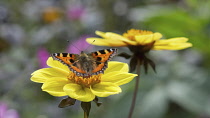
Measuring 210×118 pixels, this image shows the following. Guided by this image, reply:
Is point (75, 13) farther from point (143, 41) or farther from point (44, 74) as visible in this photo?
point (44, 74)

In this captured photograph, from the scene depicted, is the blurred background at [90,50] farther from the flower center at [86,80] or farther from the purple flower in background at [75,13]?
the flower center at [86,80]

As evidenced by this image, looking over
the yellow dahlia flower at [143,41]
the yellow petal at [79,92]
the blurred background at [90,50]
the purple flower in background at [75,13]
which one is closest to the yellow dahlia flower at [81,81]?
the yellow petal at [79,92]

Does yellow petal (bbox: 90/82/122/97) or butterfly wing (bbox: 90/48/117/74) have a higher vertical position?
butterfly wing (bbox: 90/48/117/74)

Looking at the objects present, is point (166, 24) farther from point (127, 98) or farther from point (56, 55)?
point (56, 55)

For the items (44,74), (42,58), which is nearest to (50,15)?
(42,58)

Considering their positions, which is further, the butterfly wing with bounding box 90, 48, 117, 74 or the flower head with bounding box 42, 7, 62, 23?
the flower head with bounding box 42, 7, 62, 23

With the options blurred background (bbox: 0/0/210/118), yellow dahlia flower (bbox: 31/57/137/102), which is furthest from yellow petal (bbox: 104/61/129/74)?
blurred background (bbox: 0/0/210/118)

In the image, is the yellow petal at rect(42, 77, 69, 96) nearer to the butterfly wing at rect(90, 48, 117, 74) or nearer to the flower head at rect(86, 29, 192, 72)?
the butterfly wing at rect(90, 48, 117, 74)

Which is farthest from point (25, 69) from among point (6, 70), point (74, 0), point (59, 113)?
point (74, 0)
